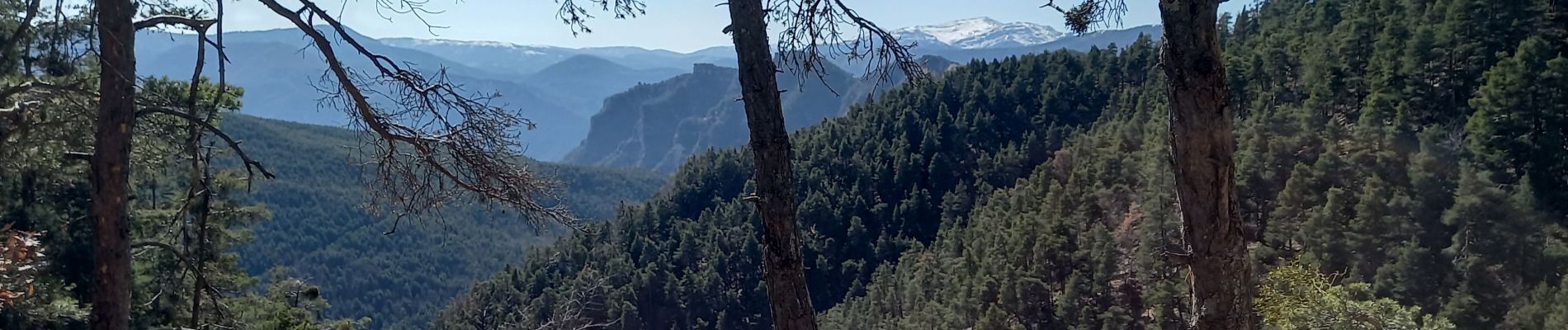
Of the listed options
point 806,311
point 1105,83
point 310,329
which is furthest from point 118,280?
point 1105,83

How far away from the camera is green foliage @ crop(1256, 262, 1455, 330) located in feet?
42.7

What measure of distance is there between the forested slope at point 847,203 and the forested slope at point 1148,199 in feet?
0.70

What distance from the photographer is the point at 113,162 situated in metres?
4.04

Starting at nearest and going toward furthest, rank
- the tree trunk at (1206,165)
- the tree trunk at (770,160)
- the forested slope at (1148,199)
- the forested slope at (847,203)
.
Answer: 1. the tree trunk at (1206,165)
2. the tree trunk at (770,160)
3. the forested slope at (1148,199)
4. the forested slope at (847,203)

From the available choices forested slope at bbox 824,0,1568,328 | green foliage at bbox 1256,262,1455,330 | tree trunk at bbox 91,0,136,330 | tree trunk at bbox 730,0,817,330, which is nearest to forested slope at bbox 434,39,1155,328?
forested slope at bbox 824,0,1568,328

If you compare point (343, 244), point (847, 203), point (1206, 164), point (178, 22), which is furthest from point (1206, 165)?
point (343, 244)

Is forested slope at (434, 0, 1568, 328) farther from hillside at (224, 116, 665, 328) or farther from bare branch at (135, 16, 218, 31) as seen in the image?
hillside at (224, 116, 665, 328)

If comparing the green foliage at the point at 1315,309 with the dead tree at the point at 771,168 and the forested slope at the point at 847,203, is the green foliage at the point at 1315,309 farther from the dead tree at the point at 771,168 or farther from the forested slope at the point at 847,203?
the forested slope at the point at 847,203

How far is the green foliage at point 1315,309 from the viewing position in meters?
13.0

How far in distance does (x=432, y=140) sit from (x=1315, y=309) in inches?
533

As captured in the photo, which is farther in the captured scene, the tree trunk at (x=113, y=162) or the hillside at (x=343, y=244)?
the hillside at (x=343, y=244)

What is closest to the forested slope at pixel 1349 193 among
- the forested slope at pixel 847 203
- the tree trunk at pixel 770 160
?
the tree trunk at pixel 770 160

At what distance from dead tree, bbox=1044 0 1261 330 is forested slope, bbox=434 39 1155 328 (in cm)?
5760

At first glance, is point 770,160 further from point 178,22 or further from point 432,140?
point 178,22
